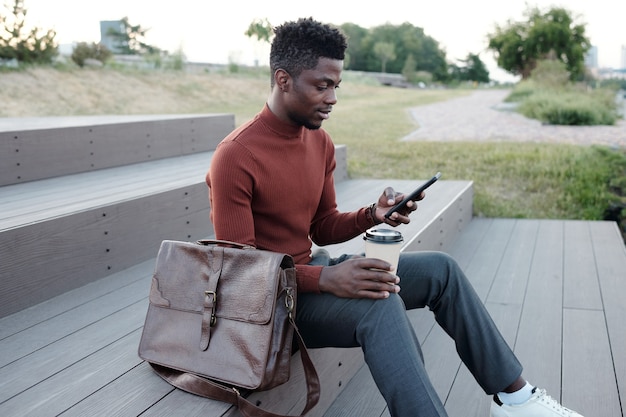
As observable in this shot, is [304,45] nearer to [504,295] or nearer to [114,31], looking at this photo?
[504,295]

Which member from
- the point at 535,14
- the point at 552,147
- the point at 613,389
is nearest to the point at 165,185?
the point at 613,389

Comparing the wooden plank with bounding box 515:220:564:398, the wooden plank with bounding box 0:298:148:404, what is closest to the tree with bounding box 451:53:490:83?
the wooden plank with bounding box 515:220:564:398

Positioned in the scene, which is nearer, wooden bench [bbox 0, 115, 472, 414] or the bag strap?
the bag strap

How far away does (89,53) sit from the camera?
1659 cm

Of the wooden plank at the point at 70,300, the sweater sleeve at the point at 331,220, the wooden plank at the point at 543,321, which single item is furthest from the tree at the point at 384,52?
the sweater sleeve at the point at 331,220

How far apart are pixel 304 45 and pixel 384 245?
0.61 metres

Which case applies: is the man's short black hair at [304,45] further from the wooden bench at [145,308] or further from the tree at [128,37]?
the tree at [128,37]

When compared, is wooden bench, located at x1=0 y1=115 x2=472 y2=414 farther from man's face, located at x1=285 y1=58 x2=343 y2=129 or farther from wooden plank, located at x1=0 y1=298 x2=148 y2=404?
man's face, located at x1=285 y1=58 x2=343 y2=129

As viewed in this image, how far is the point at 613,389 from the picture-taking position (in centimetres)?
240

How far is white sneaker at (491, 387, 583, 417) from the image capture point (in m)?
1.87

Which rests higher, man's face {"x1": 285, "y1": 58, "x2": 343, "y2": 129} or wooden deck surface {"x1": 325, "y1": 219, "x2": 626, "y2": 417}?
man's face {"x1": 285, "y1": 58, "x2": 343, "y2": 129}

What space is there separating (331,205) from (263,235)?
1.31ft

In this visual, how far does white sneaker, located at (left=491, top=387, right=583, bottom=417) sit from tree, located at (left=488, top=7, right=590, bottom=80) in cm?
3996

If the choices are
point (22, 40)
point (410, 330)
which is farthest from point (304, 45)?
point (22, 40)
